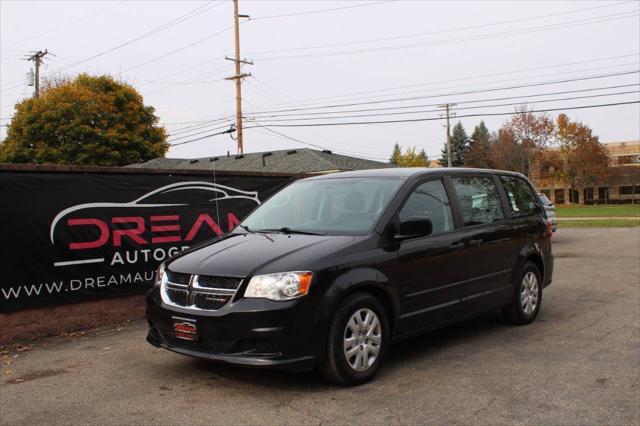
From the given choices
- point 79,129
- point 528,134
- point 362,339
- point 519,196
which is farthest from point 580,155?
point 362,339

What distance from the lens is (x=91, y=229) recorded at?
24.1 feet

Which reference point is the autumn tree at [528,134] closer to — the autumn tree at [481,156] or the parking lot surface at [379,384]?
the autumn tree at [481,156]

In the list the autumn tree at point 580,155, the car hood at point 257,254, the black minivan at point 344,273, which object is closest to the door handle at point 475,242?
the black minivan at point 344,273

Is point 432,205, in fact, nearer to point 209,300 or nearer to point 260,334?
point 260,334

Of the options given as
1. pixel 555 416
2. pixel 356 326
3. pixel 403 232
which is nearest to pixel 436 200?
pixel 403 232

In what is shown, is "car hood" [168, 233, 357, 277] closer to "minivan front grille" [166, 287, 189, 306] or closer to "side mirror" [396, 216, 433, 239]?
"minivan front grille" [166, 287, 189, 306]

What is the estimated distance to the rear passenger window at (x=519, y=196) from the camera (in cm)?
721

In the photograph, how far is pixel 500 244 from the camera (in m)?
6.62

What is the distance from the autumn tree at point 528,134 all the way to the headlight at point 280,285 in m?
64.5

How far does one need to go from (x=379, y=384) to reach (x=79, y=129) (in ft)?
124

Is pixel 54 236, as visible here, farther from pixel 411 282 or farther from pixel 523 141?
pixel 523 141

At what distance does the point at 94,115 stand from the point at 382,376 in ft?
127

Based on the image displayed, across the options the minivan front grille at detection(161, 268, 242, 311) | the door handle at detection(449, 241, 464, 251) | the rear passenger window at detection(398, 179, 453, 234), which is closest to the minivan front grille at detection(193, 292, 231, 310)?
the minivan front grille at detection(161, 268, 242, 311)

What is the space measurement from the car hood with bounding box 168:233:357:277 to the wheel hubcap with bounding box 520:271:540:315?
2984 millimetres
